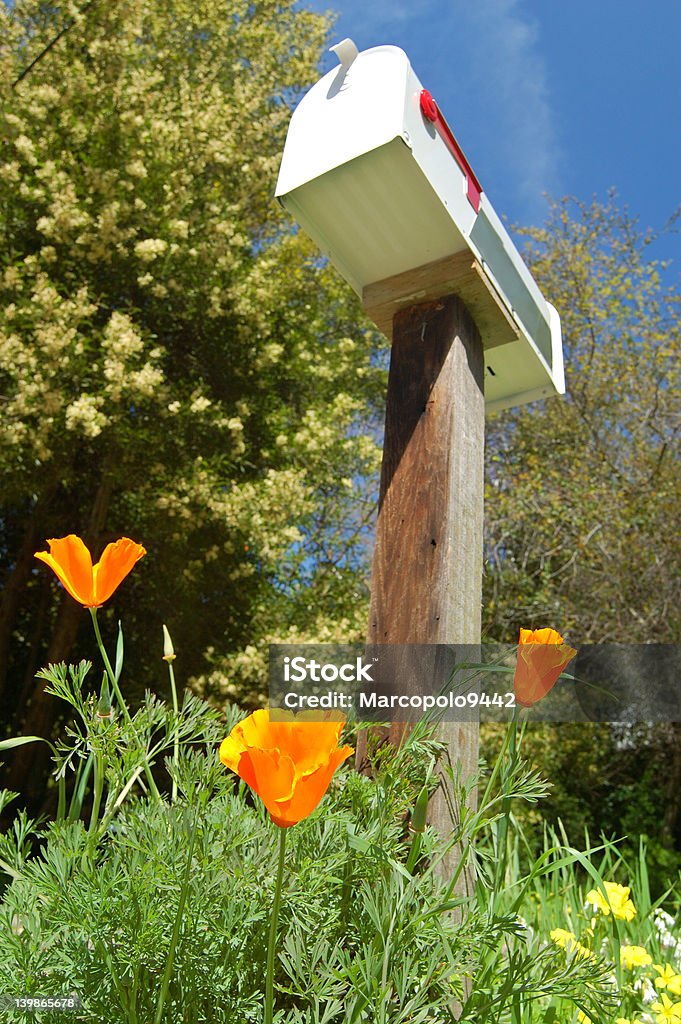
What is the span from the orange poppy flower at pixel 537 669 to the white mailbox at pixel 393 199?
75 cm

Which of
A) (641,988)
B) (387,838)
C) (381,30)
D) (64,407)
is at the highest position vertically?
(381,30)

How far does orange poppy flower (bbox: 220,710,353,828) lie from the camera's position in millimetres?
585

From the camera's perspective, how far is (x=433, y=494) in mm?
1204

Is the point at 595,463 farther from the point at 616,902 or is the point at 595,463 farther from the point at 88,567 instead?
the point at 88,567

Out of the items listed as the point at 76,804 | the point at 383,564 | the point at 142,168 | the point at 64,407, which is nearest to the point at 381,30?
the point at 142,168

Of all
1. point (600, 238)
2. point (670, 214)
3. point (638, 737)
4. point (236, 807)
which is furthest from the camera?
point (600, 238)

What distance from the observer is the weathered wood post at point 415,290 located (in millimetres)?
1162

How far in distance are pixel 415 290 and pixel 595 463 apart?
15.7 ft

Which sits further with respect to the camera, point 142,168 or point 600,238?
point 600,238

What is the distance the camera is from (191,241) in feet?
14.1

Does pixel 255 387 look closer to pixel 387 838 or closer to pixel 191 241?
pixel 191 241

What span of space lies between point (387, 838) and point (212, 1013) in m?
0.24

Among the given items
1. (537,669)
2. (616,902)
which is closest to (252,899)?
(537,669)

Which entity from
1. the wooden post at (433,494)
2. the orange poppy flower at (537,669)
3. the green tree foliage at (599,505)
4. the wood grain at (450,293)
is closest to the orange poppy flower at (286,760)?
the orange poppy flower at (537,669)
